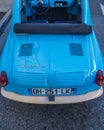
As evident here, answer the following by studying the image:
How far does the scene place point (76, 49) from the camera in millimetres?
4004

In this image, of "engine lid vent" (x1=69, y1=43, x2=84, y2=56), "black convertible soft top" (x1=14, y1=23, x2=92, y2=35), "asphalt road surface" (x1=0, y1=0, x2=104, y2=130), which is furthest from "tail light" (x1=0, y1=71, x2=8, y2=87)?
"engine lid vent" (x1=69, y1=43, x2=84, y2=56)

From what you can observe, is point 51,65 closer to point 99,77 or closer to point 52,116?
point 99,77

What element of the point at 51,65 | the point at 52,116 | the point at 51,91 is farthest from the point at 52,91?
the point at 52,116

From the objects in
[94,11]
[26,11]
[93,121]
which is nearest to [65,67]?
[93,121]

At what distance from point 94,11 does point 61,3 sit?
161 inches

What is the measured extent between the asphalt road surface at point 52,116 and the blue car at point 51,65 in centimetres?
52

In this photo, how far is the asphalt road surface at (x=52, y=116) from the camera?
3.95 m

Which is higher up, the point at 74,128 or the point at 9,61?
the point at 9,61

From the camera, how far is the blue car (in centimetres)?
357

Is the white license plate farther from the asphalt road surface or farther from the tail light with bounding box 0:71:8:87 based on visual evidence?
→ the asphalt road surface

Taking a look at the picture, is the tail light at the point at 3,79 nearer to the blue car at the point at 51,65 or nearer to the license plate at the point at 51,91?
the blue car at the point at 51,65

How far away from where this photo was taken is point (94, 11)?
29.6ft

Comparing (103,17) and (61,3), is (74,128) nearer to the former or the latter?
(61,3)

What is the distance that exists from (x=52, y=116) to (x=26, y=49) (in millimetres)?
1251
